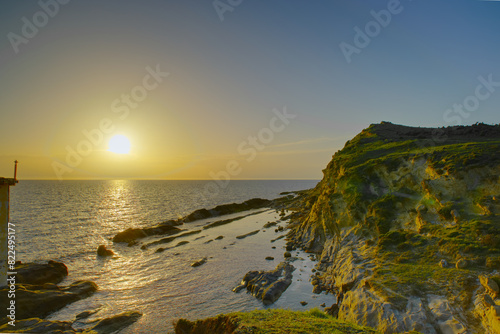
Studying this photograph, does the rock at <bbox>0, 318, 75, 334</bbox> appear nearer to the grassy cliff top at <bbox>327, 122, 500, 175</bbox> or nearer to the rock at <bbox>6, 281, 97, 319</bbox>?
the rock at <bbox>6, 281, 97, 319</bbox>

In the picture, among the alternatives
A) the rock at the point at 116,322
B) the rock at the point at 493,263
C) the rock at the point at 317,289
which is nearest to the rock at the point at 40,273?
the rock at the point at 116,322

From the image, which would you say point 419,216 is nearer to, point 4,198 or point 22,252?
point 4,198

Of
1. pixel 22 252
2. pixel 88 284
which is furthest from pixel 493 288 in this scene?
pixel 22 252

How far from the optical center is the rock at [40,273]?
84.9 feet

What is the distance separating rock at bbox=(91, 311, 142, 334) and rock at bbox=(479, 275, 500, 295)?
77.6 feet

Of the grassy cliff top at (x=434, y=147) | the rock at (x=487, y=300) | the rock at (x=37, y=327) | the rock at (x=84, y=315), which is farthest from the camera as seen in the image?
the grassy cliff top at (x=434, y=147)

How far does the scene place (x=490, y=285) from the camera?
12406 millimetres

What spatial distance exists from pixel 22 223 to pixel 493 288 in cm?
8282

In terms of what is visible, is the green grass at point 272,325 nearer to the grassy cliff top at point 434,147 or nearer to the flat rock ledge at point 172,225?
the grassy cliff top at point 434,147

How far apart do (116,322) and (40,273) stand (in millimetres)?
15271

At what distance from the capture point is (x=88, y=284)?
26.4m

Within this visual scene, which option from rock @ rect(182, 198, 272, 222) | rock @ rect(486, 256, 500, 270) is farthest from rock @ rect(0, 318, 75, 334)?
rock @ rect(182, 198, 272, 222)

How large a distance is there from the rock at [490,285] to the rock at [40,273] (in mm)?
38123

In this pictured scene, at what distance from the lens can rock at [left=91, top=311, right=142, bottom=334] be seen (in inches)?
739
